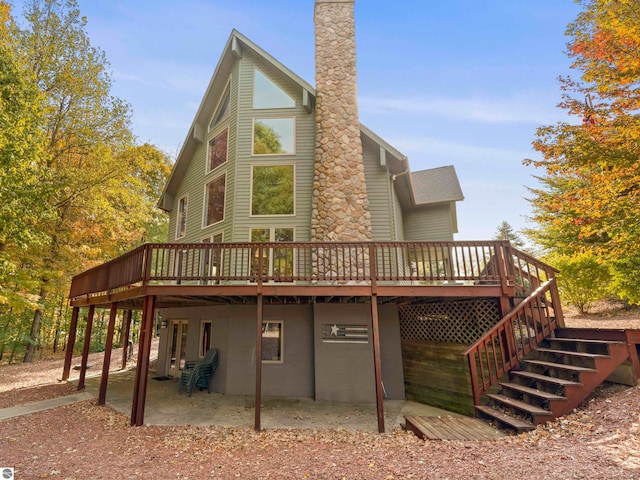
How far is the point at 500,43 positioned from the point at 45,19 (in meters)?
19.2

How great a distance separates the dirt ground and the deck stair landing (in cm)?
22

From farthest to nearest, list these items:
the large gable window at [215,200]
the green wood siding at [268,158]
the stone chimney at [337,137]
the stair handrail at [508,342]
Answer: the large gable window at [215,200] < the green wood siding at [268,158] < the stone chimney at [337,137] < the stair handrail at [508,342]

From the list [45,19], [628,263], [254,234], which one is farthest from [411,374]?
[45,19]

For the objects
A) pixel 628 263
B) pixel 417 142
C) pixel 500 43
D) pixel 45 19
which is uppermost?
pixel 45 19

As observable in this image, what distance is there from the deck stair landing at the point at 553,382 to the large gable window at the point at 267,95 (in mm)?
9823

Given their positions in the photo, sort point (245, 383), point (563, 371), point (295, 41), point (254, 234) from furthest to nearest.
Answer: point (295, 41)
point (254, 234)
point (245, 383)
point (563, 371)

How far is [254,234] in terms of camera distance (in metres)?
9.93

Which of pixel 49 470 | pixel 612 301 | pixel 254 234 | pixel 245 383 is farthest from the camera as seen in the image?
pixel 612 301

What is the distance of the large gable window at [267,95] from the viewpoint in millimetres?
10742

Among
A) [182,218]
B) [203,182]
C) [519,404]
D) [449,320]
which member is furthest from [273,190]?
[519,404]

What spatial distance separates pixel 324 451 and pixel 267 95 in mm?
10392

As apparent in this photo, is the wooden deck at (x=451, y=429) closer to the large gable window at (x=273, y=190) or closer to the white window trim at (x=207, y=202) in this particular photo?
the large gable window at (x=273, y=190)

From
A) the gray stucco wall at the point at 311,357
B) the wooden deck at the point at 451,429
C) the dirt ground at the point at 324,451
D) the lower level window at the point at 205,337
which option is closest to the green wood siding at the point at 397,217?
the gray stucco wall at the point at 311,357

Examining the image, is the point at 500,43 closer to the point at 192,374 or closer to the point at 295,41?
the point at 295,41
